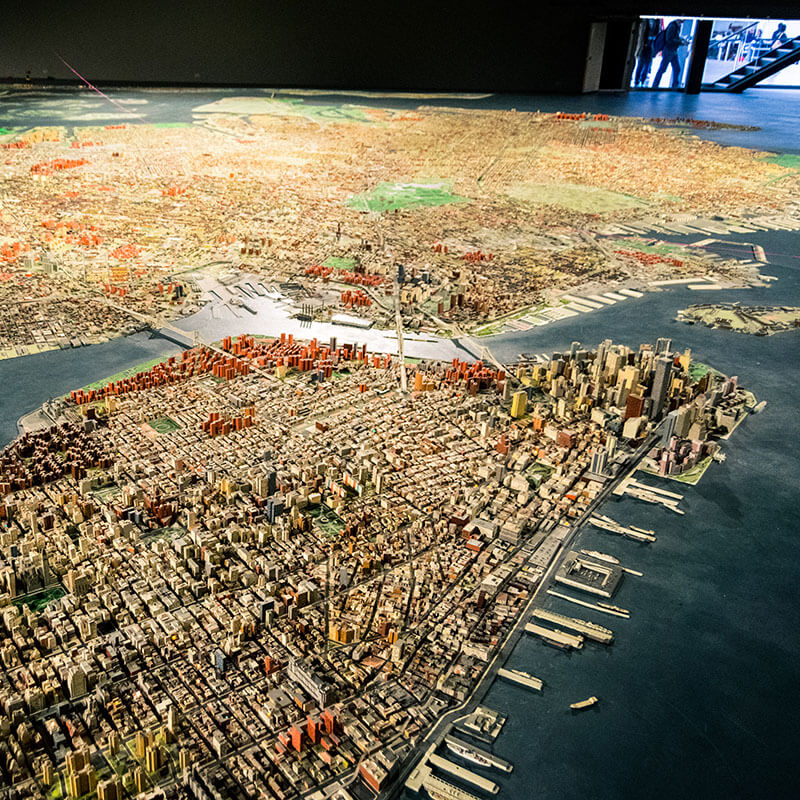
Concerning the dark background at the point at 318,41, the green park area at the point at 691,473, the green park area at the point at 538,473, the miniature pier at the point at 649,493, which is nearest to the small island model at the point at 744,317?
the green park area at the point at 691,473

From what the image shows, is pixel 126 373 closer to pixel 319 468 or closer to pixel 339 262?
pixel 319 468

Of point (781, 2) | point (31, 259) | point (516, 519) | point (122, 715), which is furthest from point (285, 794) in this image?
point (781, 2)

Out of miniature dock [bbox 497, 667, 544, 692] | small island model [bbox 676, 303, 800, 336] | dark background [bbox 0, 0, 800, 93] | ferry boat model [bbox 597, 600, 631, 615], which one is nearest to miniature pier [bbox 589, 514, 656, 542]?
ferry boat model [bbox 597, 600, 631, 615]

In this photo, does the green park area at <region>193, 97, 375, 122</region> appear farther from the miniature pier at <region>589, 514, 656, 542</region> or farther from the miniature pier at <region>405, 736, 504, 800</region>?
the miniature pier at <region>405, 736, 504, 800</region>

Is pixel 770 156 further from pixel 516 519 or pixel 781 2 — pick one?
pixel 516 519

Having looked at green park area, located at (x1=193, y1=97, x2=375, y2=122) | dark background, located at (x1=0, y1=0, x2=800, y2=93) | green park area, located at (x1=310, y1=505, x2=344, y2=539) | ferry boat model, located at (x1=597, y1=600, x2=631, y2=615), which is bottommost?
ferry boat model, located at (x1=597, y1=600, x2=631, y2=615)

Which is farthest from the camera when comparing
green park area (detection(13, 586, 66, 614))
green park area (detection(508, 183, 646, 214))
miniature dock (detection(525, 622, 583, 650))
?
green park area (detection(508, 183, 646, 214))
